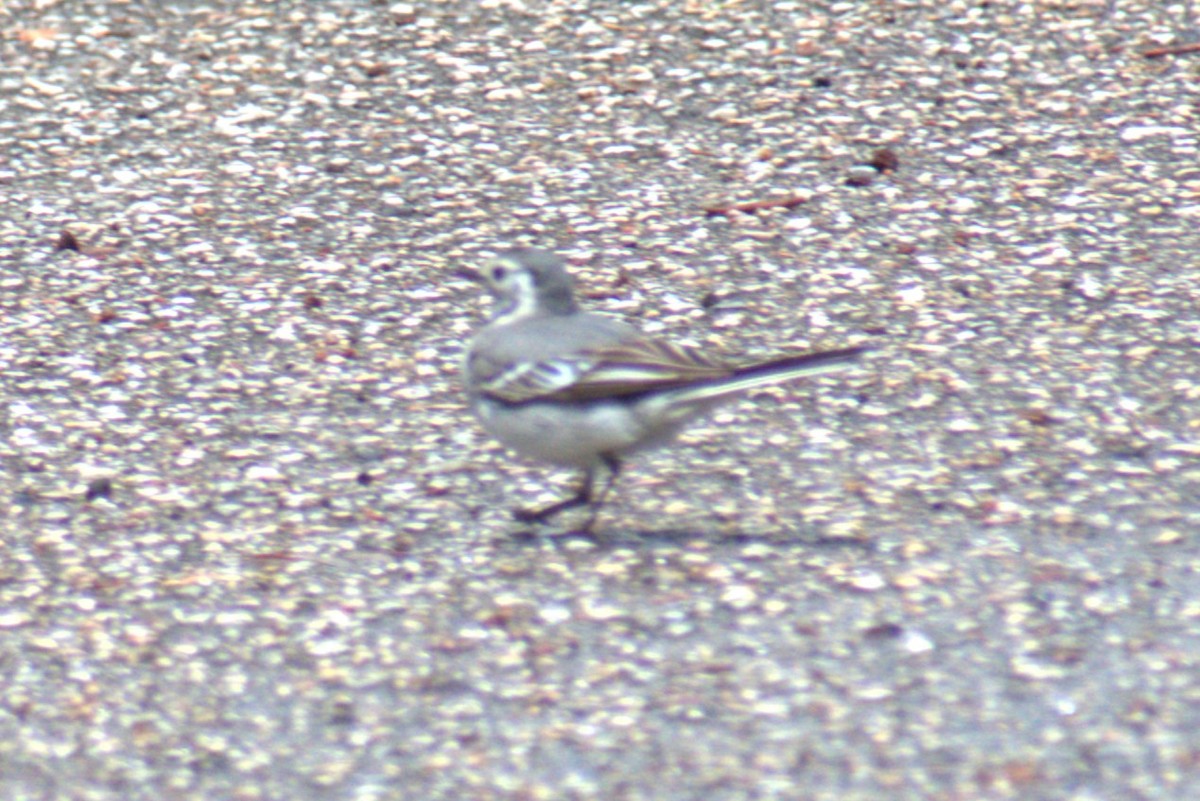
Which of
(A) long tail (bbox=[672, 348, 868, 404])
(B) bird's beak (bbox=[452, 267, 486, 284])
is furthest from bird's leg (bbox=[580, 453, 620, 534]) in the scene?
(B) bird's beak (bbox=[452, 267, 486, 284])

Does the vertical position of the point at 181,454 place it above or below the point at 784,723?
below

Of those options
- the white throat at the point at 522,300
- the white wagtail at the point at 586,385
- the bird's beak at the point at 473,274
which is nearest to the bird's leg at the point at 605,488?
the white wagtail at the point at 586,385

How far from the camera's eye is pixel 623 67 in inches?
310

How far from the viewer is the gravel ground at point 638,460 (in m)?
4.13

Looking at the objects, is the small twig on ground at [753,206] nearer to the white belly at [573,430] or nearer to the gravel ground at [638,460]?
the gravel ground at [638,460]

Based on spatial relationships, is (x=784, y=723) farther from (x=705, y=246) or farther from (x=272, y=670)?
(x=705, y=246)

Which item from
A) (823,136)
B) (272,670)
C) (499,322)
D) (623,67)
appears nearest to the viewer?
(272,670)

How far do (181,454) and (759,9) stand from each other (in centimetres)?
394

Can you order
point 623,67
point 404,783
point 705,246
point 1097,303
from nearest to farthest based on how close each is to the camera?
1. point 404,783
2. point 1097,303
3. point 705,246
4. point 623,67

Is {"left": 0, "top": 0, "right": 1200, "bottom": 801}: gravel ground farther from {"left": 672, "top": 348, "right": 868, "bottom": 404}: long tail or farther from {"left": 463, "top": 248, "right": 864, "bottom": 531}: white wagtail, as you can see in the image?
{"left": 672, "top": 348, "right": 868, "bottom": 404}: long tail

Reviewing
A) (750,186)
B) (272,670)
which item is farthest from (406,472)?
(750,186)

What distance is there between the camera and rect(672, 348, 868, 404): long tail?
14.4ft

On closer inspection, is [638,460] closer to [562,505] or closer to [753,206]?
[562,505]

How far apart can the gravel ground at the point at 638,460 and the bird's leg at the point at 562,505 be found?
0.17 ft
